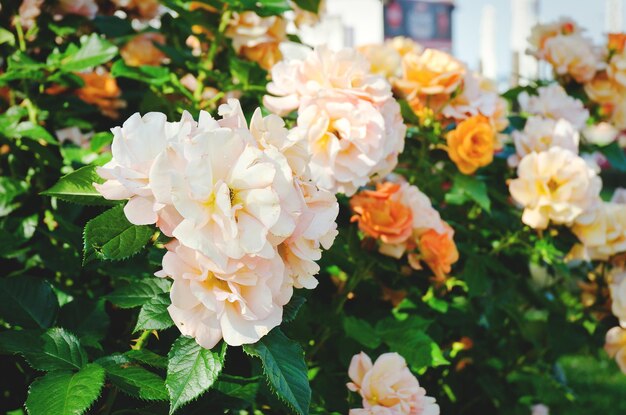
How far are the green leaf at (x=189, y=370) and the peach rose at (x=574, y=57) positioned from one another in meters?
1.51

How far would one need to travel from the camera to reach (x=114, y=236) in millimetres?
745

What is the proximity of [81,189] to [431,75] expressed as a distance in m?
0.91

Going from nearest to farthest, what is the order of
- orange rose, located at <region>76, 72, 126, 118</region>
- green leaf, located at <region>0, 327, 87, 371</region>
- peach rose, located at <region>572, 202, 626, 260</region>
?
green leaf, located at <region>0, 327, 87, 371</region>, peach rose, located at <region>572, 202, 626, 260</region>, orange rose, located at <region>76, 72, 126, 118</region>

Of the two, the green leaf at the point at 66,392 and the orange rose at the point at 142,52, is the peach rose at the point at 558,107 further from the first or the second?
the green leaf at the point at 66,392

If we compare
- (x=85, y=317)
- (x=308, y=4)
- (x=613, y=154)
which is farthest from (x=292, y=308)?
(x=613, y=154)

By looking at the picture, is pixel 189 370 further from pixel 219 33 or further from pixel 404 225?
pixel 219 33

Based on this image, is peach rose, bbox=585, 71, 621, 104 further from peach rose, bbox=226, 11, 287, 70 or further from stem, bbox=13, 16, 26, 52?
stem, bbox=13, 16, 26, 52

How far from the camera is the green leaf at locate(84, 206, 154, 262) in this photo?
0.73 meters

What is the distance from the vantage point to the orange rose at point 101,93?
5.39 ft

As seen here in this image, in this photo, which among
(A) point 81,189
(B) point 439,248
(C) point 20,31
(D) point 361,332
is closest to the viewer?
(A) point 81,189

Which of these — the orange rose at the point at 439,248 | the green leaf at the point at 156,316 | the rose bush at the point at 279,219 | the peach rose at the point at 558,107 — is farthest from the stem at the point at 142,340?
the peach rose at the point at 558,107

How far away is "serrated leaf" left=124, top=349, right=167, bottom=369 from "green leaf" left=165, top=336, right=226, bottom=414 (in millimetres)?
50

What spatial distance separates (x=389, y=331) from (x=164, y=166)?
0.68 meters

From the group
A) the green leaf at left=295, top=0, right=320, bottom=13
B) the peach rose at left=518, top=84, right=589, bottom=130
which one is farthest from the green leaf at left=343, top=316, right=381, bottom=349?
the peach rose at left=518, top=84, right=589, bottom=130
